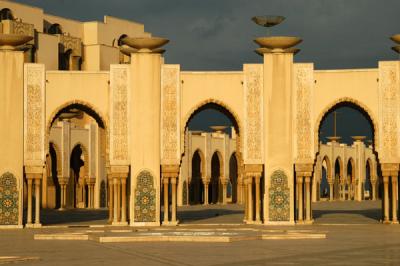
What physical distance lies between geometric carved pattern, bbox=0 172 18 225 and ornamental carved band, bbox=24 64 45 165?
26.8 inches

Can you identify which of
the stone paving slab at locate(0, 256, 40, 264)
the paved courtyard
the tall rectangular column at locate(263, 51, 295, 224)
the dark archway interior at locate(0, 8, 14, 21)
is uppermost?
the dark archway interior at locate(0, 8, 14, 21)

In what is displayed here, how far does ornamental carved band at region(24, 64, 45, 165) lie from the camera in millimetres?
25531

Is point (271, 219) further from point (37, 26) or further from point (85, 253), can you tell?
point (37, 26)

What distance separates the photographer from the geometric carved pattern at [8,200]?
82.7ft

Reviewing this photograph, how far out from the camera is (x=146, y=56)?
25938mm

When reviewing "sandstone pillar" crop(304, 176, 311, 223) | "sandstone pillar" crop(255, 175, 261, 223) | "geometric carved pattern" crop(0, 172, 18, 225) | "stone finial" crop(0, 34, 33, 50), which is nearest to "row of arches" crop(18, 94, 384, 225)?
"sandstone pillar" crop(255, 175, 261, 223)

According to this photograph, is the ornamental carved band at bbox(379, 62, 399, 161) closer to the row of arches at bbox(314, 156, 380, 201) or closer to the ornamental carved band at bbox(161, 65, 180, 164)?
the ornamental carved band at bbox(161, 65, 180, 164)

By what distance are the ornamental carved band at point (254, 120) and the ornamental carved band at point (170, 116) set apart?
1920 millimetres

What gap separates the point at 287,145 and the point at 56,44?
2703 cm

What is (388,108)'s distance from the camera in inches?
1009

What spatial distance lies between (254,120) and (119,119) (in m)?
3.79

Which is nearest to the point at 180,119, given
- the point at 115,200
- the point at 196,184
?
the point at 115,200

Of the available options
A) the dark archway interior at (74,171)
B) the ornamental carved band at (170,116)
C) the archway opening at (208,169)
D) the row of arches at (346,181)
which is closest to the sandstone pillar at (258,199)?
the ornamental carved band at (170,116)

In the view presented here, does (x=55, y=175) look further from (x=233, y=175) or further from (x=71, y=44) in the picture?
(x=233, y=175)
